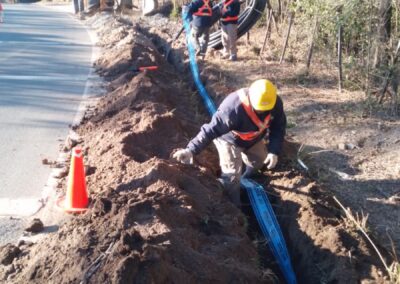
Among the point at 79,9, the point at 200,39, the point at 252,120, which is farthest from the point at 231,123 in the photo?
the point at 79,9

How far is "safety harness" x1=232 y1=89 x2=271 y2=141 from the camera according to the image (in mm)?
5133

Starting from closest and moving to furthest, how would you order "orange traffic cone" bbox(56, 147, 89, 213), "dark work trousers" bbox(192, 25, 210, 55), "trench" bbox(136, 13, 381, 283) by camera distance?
"trench" bbox(136, 13, 381, 283) → "orange traffic cone" bbox(56, 147, 89, 213) → "dark work trousers" bbox(192, 25, 210, 55)

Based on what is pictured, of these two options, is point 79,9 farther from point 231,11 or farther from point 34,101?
point 34,101

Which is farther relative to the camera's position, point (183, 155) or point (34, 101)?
point (34, 101)

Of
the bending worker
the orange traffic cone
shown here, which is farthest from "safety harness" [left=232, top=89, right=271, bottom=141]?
the orange traffic cone

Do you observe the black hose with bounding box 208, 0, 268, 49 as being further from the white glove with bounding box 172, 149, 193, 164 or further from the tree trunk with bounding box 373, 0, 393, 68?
the white glove with bounding box 172, 149, 193, 164

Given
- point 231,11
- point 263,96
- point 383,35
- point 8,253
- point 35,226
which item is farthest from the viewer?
point 231,11

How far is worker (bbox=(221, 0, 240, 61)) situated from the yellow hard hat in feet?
24.1

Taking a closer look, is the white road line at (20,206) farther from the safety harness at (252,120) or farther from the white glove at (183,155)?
the safety harness at (252,120)

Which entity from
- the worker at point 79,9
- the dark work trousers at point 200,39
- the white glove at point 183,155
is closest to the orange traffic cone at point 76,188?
the white glove at point 183,155

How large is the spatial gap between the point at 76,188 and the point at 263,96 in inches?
76.7

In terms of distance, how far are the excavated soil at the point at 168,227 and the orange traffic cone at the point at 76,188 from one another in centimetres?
21

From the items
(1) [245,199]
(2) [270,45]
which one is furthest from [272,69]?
(1) [245,199]

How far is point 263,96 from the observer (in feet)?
16.1
